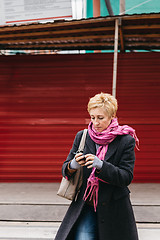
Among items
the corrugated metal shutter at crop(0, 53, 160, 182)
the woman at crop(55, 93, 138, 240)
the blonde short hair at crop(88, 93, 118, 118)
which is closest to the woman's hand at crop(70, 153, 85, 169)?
the woman at crop(55, 93, 138, 240)

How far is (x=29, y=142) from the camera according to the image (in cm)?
668

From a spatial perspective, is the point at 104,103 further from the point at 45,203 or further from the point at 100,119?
the point at 45,203

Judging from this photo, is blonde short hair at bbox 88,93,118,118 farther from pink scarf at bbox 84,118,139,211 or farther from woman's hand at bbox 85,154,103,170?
woman's hand at bbox 85,154,103,170

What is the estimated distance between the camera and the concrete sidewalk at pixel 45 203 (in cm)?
441

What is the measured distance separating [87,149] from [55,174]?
445 cm

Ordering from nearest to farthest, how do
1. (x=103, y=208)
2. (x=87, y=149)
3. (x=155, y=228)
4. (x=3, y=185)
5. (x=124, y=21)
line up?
(x=103, y=208), (x=87, y=149), (x=155, y=228), (x=124, y=21), (x=3, y=185)

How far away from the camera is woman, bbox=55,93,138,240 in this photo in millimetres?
2127

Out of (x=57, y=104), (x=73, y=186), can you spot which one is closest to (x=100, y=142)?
(x=73, y=186)

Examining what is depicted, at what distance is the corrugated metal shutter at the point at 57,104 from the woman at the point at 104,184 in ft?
14.2

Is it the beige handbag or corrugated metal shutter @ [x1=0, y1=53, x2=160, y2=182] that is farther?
corrugated metal shutter @ [x1=0, y1=53, x2=160, y2=182]

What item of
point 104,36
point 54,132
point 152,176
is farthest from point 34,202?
point 104,36

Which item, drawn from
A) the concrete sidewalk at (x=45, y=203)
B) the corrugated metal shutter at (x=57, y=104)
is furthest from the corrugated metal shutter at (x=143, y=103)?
the concrete sidewalk at (x=45, y=203)

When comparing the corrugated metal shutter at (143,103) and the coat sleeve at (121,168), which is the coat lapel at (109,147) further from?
the corrugated metal shutter at (143,103)

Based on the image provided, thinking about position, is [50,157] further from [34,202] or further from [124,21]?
[124,21]
